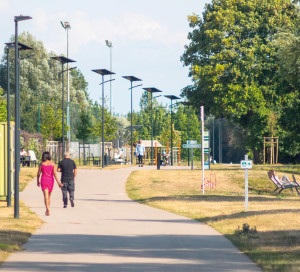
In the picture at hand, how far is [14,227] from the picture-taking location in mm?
17000

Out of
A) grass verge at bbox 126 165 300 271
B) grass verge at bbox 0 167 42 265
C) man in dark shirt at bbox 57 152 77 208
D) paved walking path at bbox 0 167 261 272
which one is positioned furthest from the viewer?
man in dark shirt at bbox 57 152 77 208

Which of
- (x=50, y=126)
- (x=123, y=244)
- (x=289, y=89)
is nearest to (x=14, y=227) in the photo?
(x=123, y=244)

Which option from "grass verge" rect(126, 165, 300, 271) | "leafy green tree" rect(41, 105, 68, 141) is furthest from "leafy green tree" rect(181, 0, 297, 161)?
"grass verge" rect(126, 165, 300, 271)

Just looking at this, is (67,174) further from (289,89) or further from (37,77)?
(37,77)

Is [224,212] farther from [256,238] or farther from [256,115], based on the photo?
[256,115]

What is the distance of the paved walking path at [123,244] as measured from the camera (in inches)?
434

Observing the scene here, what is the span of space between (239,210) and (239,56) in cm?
3739

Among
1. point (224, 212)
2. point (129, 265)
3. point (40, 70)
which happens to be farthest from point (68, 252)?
point (40, 70)

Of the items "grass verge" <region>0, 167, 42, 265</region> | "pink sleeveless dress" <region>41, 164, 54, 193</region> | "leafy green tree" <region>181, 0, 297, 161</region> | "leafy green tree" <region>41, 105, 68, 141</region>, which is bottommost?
"grass verge" <region>0, 167, 42, 265</region>

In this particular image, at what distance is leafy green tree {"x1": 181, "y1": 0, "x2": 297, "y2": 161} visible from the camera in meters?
58.2

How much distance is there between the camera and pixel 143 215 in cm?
2106

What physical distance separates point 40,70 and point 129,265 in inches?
3362

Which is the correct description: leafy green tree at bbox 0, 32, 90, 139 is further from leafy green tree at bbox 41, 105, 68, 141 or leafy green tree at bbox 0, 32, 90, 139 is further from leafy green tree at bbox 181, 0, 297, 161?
leafy green tree at bbox 181, 0, 297, 161

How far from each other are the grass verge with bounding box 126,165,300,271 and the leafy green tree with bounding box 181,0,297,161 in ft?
48.0
